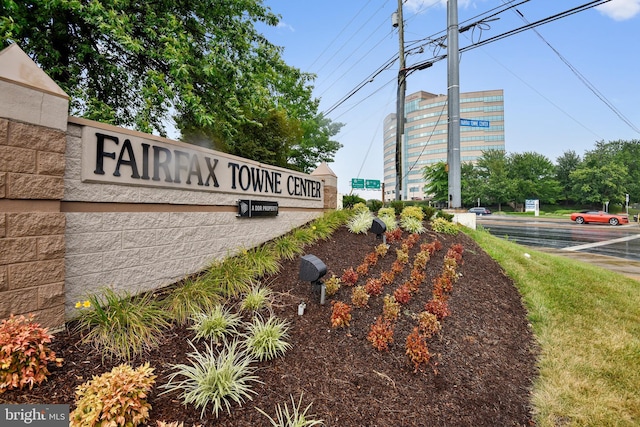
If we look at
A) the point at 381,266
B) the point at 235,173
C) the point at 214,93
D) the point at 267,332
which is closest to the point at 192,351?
the point at 267,332

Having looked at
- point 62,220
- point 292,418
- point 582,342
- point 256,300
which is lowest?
point 582,342

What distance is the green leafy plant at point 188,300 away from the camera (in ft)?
Result: 10.1

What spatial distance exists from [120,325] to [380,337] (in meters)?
2.45

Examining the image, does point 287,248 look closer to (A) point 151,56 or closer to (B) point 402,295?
(B) point 402,295

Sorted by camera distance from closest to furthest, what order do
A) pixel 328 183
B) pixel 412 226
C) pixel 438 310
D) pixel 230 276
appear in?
pixel 438 310 < pixel 230 276 < pixel 412 226 < pixel 328 183

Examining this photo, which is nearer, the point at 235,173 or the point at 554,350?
the point at 554,350

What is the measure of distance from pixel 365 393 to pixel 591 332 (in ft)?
11.8

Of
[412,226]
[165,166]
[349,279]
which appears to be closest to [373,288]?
[349,279]

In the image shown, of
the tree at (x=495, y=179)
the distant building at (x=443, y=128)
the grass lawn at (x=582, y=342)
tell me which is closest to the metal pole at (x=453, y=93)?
the grass lawn at (x=582, y=342)

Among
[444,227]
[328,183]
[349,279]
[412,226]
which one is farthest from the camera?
[328,183]

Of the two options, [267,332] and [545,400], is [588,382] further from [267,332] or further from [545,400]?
[267,332]

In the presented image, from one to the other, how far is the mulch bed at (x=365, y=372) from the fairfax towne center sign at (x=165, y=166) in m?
1.61

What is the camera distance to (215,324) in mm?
2857

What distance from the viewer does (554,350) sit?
350 cm
